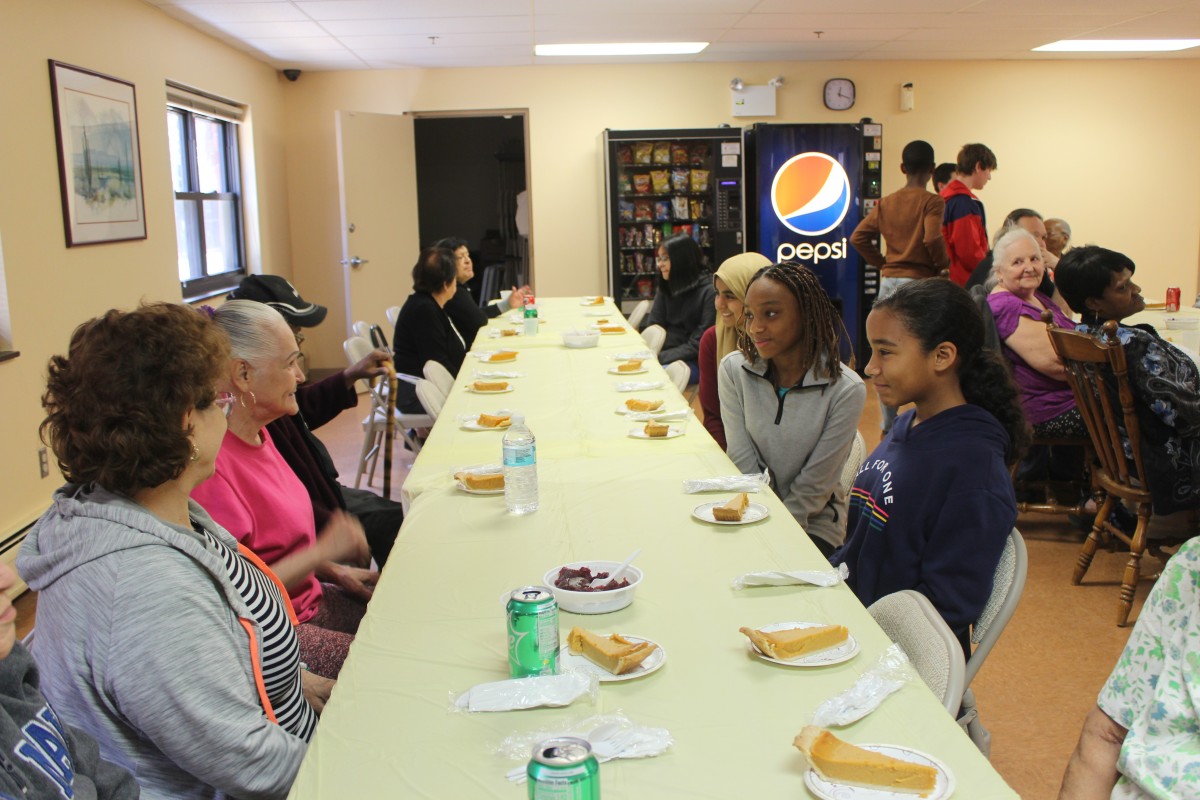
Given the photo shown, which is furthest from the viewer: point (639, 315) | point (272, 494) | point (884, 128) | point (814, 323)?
point (884, 128)

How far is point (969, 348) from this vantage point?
207cm

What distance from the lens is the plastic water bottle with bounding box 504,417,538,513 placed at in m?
2.27

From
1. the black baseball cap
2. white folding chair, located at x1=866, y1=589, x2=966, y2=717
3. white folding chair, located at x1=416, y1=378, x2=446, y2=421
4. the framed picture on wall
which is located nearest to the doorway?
the framed picture on wall

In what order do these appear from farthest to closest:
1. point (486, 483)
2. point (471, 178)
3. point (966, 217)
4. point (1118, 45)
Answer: point (471, 178) < point (1118, 45) < point (966, 217) < point (486, 483)

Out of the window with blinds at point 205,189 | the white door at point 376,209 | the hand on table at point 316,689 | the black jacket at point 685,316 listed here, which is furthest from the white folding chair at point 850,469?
the white door at point 376,209

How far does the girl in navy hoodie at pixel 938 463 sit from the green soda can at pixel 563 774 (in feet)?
3.43

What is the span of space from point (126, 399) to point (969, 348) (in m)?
1.57

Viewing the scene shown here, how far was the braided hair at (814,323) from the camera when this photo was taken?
2.73 metres

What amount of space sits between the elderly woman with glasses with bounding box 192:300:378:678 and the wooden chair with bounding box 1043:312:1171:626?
246 centimetres

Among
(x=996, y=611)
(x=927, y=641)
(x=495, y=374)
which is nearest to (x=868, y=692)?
(x=927, y=641)

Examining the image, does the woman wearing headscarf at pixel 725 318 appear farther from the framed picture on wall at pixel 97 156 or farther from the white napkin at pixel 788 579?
the framed picture on wall at pixel 97 156

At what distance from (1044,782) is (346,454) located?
433 cm

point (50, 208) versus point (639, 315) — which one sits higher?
point (50, 208)

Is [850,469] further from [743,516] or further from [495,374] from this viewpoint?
[495,374]
